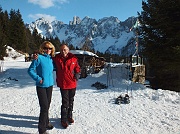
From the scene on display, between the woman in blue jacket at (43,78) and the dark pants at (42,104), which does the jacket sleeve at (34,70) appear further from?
the dark pants at (42,104)

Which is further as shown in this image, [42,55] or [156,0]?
[156,0]

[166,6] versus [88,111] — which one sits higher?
[166,6]

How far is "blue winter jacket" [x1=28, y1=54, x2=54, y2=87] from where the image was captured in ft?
14.4

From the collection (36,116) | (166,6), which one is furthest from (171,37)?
(36,116)

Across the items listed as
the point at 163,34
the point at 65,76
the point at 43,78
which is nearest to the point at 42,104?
the point at 43,78

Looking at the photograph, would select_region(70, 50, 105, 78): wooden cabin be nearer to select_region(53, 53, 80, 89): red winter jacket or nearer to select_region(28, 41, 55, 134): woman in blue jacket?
select_region(53, 53, 80, 89): red winter jacket

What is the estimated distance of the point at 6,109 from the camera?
6746mm

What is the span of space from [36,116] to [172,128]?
13.3 ft

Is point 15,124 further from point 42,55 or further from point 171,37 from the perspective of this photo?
point 171,37

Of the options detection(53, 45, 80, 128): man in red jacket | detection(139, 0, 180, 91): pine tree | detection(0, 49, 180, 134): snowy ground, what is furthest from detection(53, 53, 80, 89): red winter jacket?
detection(139, 0, 180, 91): pine tree

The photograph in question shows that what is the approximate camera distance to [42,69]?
4.50 m

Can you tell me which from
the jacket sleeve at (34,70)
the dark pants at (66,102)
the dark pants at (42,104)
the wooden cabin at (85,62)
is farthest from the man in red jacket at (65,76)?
the wooden cabin at (85,62)

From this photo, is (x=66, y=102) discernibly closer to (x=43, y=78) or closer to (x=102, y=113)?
(x=43, y=78)

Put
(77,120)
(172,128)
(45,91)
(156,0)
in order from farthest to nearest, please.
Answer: (156,0), (77,120), (172,128), (45,91)
